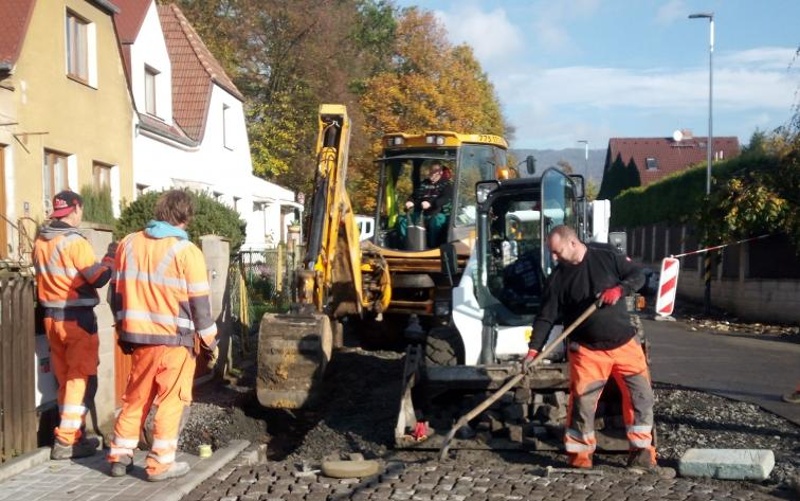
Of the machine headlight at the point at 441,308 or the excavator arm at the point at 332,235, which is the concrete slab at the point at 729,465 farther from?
the machine headlight at the point at 441,308

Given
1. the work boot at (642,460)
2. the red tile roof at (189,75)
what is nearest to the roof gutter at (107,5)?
the red tile roof at (189,75)

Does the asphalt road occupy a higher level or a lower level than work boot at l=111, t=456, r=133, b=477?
lower

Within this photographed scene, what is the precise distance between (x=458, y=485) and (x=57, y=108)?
41.3 feet

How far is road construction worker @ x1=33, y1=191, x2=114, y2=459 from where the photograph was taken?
23.1 feet

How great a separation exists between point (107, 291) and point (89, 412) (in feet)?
3.74

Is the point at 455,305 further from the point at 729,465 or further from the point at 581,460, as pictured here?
the point at 729,465

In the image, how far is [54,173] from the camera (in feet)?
55.8

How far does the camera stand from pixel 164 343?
20.6 feet

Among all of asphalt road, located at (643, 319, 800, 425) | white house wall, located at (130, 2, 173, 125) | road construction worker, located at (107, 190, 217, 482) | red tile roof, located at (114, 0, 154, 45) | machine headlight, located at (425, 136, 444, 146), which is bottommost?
asphalt road, located at (643, 319, 800, 425)

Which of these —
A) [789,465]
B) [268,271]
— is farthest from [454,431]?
[268,271]

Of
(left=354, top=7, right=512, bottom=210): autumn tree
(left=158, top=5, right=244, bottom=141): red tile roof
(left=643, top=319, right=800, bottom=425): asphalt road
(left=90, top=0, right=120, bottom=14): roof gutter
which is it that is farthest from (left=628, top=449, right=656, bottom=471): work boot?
(left=354, top=7, right=512, bottom=210): autumn tree

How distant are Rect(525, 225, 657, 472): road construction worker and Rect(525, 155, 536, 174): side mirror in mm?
5067

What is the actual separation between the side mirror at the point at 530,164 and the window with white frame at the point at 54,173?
8.40 m

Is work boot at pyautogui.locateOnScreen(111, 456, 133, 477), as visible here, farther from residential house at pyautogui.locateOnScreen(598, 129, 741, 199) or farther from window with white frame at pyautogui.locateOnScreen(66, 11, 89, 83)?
residential house at pyautogui.locateOnScreen(598, 129, 741, 199)
